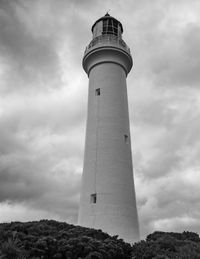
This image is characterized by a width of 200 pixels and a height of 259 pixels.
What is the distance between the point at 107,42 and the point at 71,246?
15.2 m

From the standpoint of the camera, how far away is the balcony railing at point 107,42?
23125 mm

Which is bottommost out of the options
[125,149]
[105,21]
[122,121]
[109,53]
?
[125,149]

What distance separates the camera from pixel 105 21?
2481 centimetres

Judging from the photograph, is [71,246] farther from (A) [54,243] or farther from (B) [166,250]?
(B) [166,250]

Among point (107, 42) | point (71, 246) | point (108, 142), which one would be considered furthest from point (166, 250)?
point (107, 42)

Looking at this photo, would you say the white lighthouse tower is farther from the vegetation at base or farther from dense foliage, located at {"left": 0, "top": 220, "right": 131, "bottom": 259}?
dense foliage, located at {"left": 0, "top": 220, "right": 131, "bottom": 259}

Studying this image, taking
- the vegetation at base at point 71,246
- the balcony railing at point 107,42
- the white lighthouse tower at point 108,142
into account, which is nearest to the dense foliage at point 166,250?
the vegetation at base at point 71,246

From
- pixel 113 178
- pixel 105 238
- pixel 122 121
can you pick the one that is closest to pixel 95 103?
pixel 122 121

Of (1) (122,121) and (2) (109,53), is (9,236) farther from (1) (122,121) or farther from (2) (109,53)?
(2) (109,53)

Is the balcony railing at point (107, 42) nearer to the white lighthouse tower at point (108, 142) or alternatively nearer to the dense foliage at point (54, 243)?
the white lighthouse tower at point (108, 142)

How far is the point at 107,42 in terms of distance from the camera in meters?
23.1

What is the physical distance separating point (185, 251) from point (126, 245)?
11.4ft

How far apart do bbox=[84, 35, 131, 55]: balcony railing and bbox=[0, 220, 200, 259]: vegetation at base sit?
13.4m

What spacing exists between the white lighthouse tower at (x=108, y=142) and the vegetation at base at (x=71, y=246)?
3764 millimetres
